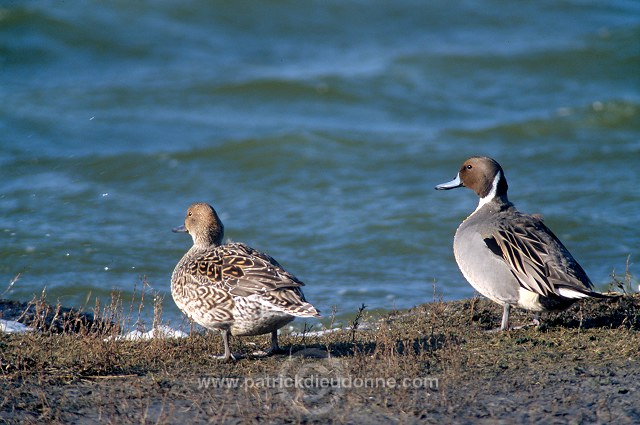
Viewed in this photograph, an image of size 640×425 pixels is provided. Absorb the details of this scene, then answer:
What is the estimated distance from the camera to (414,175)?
1383cm

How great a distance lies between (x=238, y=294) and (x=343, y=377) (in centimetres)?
92

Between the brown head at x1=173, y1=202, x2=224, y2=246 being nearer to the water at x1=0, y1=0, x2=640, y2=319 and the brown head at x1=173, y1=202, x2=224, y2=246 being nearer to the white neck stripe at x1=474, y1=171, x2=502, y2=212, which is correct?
the water at x1=0, y1=0, x2=640, y2=319

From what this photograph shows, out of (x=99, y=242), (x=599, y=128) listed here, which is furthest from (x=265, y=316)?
(x=599, y=128)

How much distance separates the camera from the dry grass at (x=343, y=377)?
468 cm

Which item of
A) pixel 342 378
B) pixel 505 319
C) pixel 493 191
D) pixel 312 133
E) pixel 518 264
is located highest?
pixel 493 191

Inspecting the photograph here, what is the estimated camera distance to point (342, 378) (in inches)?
202

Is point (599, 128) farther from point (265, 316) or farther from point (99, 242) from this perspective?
point (265, 316)

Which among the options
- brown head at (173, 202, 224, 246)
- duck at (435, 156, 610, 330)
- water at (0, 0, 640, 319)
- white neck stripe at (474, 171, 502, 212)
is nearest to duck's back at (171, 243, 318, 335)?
brown head at (173, 202, 224, 246)

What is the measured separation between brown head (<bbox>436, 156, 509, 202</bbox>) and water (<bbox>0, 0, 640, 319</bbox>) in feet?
5.83

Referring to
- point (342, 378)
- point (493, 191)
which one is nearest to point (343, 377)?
point (342, 378)

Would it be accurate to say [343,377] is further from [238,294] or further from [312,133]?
[312,133]

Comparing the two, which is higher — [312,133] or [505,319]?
[505,319]

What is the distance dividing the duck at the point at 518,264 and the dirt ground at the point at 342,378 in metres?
0.25

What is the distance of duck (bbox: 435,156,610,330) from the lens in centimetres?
614
